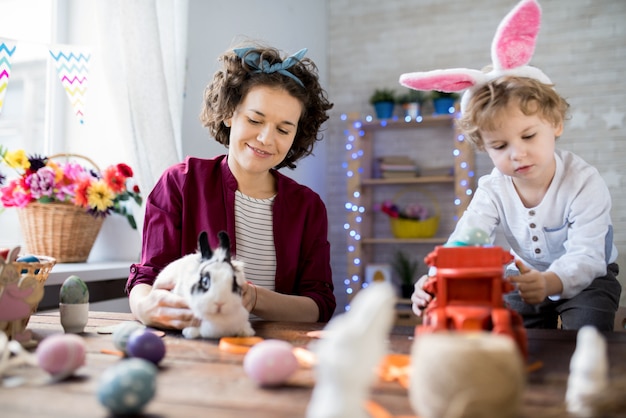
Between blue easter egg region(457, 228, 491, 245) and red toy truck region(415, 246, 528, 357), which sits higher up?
blue easter egg region(457, 228, 491, 245)

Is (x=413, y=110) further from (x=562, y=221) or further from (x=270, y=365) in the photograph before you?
(x=270, y=365)

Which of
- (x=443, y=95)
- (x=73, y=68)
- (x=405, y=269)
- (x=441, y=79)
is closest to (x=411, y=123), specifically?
(x=443, y=95)

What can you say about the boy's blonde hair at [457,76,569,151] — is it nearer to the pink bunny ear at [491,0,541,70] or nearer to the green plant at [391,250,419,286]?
the pink bunny ear at [491,0,541,70]

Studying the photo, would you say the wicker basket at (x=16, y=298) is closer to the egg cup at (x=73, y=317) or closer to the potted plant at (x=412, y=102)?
the egg cup at (x=73, y=317)

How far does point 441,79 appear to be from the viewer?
1271 millimetres

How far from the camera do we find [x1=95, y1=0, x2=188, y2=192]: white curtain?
2549 mm

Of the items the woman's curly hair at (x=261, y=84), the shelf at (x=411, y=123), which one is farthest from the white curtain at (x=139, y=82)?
the shelf at (x=411, y=123)

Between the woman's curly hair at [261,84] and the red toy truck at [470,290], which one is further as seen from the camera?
the woman's curly hair at [261,84]

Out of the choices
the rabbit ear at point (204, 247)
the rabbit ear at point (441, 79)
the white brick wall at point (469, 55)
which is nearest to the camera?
the rabbit ear at point (204, 247)

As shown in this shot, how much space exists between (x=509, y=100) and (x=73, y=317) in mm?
1116

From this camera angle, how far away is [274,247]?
5.60ft

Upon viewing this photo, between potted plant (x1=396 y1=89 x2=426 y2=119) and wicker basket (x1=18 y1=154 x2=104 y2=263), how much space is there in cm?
280

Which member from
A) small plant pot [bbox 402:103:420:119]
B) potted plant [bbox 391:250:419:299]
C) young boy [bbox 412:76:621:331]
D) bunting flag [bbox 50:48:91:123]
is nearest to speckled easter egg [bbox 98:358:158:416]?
young boy [bbox 412:76:621:331]

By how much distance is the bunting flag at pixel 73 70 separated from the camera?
2.49 meters
